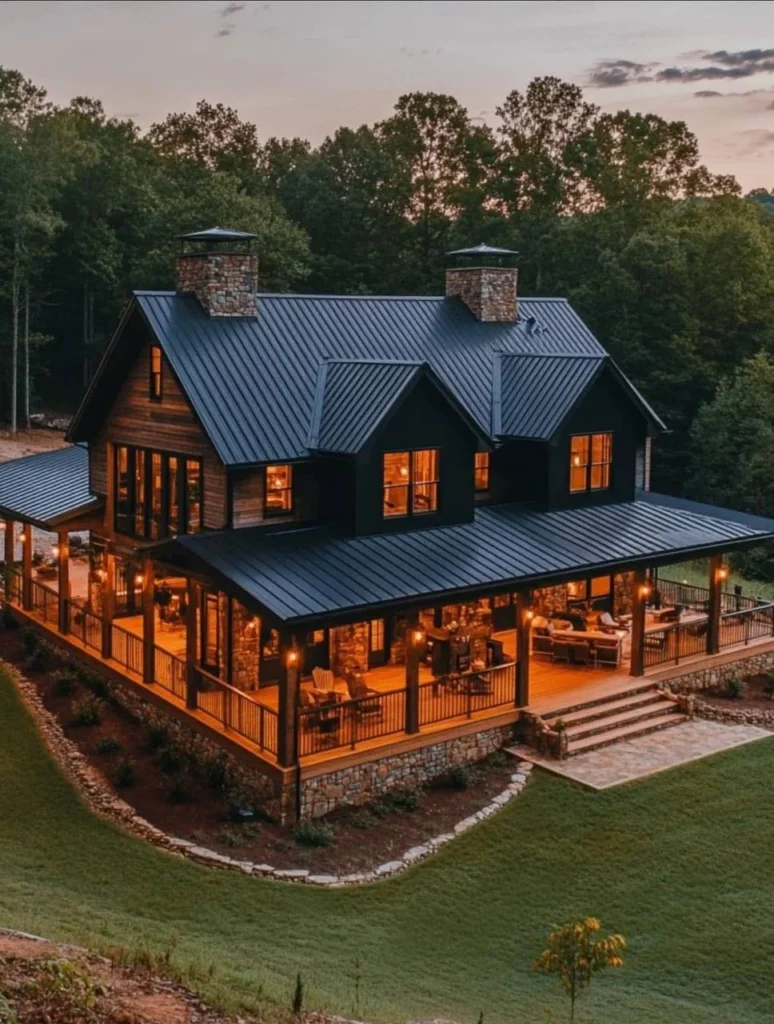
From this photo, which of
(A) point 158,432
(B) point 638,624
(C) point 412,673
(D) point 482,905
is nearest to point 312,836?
(D) point 482,905

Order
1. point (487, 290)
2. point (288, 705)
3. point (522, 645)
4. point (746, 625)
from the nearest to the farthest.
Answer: point (288, 705)
point (522, 645)
point (746, 625)
point (487, 290)

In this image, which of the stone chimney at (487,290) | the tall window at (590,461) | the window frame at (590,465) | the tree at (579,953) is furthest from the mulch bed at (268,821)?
the stone chimney at (487,290)

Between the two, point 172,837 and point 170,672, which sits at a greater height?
point 170,672

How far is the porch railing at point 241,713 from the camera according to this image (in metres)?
17.6

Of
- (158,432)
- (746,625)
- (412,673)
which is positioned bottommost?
(746,625)

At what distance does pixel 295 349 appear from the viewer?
22.5 metres

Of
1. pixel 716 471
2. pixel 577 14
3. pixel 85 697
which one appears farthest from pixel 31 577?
pixel 716 471

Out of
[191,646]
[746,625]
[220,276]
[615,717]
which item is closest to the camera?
[191,646]

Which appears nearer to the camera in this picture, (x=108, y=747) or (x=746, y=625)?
(x=108, y=747)

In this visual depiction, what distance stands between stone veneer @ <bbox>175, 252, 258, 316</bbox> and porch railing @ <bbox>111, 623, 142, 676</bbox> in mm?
6971

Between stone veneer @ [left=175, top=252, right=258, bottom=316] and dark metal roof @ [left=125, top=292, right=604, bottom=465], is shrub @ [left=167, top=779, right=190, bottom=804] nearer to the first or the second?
dark metal roof @ [left=125, top=292, right=604, bottom=465]

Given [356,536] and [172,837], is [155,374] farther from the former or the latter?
[172,837]

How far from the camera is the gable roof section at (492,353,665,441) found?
23.0 meters

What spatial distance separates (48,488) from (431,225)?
3790 centimetres
